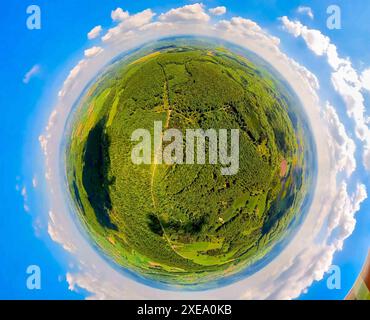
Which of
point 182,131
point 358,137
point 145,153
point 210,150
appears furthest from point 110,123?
point 358,137

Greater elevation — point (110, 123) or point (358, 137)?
point (110, 123)

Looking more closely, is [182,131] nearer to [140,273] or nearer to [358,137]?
[140,273]

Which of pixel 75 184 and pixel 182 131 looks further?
pixel 75 184

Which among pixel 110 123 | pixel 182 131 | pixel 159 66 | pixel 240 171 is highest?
pixel 159 66

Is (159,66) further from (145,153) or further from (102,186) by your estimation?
(102,186)

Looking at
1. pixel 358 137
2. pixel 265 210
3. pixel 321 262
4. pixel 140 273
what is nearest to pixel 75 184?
pixel 140 273

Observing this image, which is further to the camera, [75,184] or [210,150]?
[75,184]
